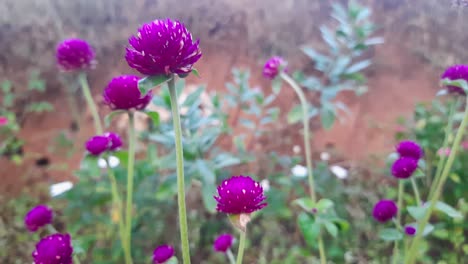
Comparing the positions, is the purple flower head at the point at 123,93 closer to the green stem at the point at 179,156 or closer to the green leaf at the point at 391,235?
the green stem at the point at 179,156

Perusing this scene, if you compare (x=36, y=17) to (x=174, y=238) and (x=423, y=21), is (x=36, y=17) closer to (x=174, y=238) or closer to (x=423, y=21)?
(x=174, y=238)

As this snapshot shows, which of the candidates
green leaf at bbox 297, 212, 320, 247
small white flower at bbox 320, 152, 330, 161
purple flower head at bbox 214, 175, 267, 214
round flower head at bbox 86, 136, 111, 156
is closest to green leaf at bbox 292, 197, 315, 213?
green leaf at bbox 297, 212, 320, 247

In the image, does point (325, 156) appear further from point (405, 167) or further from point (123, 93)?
point (123, 93)

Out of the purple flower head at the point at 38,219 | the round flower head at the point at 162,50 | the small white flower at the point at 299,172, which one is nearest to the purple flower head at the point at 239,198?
the round flower head at the point at 162,50

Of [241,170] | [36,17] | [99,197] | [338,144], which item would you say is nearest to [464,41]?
[338,144]

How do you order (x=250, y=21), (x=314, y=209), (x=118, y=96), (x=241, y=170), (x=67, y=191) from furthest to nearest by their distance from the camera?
(x=250, y=21)
(x=241, y=170)
(x=67, y=191)
(x=314, y=209)
(x=118, y=96)

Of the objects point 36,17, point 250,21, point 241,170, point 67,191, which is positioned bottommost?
point 241,170

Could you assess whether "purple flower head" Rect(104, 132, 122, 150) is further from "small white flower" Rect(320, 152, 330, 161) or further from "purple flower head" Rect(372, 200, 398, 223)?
"small white flower" Rect(320, 152, 330, 161)

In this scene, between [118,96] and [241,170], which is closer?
[118,96]
